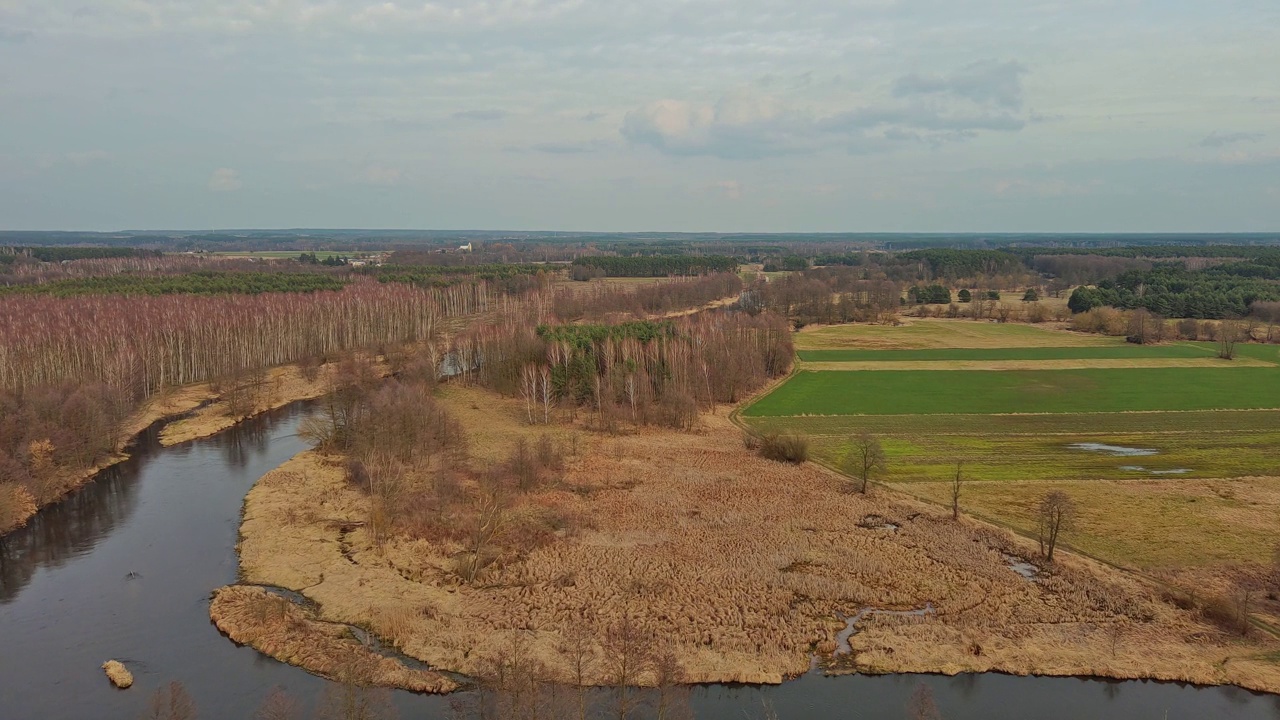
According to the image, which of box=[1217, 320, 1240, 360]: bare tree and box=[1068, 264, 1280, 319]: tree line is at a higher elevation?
box=[1068, 264, 1280, 319]: tree line

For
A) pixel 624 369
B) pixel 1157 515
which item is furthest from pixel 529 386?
pixel 1157 515

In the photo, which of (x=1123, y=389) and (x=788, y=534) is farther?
(x=1123, y=389)

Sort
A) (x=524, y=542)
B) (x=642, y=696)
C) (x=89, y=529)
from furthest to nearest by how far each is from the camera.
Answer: (x=89, y=529) < (x=524, y=542) < (x=642, y=696)

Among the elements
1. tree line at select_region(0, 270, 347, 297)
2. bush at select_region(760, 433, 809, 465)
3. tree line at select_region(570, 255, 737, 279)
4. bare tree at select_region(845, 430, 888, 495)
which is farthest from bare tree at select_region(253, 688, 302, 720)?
tree line at select_region(570, 255, 737, 279)

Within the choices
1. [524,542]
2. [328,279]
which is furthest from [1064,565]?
[328,279]

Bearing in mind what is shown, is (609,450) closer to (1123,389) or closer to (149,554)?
(149,554)

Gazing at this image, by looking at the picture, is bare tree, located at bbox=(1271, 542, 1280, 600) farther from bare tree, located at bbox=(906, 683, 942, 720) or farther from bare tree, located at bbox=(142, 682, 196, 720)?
bare tree, located at bbox=(142, 682, 196, 720)
